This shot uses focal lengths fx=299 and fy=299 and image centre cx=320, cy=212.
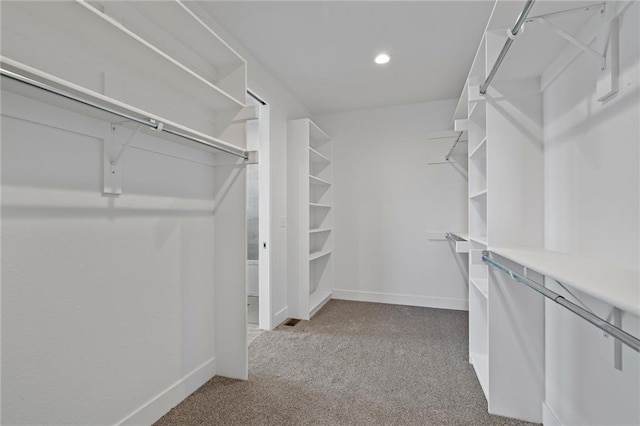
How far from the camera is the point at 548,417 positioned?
1.50m

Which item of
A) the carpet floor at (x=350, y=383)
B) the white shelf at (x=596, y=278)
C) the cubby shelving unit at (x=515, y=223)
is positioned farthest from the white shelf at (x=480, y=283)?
the white shelf at (x=596, y=278)

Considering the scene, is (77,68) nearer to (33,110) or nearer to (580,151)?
(33,110)

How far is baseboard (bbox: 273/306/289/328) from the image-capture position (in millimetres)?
2953

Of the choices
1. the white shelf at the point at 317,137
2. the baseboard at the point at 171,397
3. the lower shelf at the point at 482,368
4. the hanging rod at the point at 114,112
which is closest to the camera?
the hanging rod at the point at 114,112

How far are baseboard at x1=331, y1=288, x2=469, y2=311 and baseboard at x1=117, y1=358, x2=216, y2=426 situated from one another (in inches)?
87.2

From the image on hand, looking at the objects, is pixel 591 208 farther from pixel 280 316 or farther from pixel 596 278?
pixel 280 316

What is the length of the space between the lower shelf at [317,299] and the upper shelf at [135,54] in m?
2.18

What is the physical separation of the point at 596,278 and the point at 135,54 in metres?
1.84

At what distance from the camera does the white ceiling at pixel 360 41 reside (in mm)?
2014

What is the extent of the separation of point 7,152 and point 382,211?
11.2ft

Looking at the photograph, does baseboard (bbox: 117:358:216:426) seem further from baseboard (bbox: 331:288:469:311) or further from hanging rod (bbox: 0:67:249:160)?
baseboard (bbox: 331:288:469:311)

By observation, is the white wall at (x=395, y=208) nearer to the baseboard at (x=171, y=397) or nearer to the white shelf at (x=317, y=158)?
the white shelf at (x=317, y=158)

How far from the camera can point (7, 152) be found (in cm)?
103

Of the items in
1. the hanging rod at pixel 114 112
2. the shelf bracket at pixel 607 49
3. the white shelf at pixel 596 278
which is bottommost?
the white shelf at pixel 596 278
